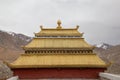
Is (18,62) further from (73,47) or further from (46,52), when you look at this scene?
(73,47)

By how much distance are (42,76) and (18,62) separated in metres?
2.14

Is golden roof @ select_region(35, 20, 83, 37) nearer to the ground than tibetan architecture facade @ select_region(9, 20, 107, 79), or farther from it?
farther from it

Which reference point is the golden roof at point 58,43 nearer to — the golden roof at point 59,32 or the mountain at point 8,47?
the golden roof at point 59,32

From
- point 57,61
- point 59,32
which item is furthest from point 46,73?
point 59,32

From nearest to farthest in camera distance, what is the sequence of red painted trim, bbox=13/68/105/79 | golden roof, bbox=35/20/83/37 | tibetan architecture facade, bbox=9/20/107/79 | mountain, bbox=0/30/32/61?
tibetan architecture facade, bbox=9/20/107/79
red painted trim, bbox=13/68/105/79
golden roof, bbox=35/20/83/37
mountain, bbox=0/30/32/61

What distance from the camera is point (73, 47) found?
890 inches

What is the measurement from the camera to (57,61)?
22094 millimetres

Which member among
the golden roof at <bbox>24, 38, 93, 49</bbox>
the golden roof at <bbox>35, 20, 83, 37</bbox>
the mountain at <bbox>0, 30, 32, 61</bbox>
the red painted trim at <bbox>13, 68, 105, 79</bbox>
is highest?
the golden roof at <bbox>35, 20, 83, 37</bbox>

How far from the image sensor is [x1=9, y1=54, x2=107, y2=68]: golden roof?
21781 millimetres

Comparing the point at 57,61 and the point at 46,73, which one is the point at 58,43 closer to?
the point at 57,61

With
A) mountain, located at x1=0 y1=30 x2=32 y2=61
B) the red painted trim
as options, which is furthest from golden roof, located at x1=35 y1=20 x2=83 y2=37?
mountain, located at x1=0 y1=30 x2=32 y2=61

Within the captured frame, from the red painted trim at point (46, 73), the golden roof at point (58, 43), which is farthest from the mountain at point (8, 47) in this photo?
the red painted trim at point (46, 73)

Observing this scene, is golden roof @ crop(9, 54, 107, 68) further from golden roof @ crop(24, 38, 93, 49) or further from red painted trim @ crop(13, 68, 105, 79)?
golden roof @ crop(24, 38, 93, 49)

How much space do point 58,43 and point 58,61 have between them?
5.62 feet
